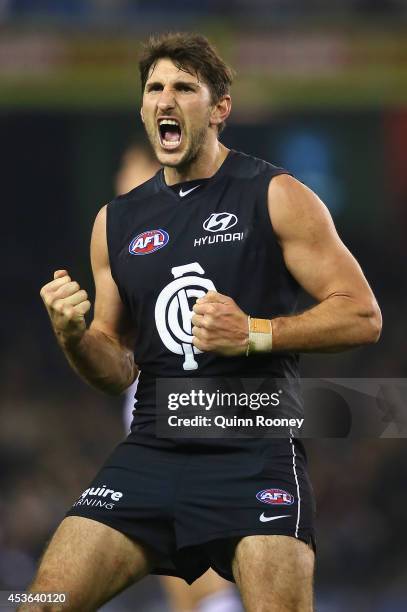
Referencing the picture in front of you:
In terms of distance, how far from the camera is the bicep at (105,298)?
5.54 metres

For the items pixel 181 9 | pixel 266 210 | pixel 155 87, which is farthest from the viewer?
pixel 181 9

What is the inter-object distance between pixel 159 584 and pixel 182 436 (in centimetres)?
658

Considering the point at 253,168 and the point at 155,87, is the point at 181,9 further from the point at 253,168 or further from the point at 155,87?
the point at 253,168

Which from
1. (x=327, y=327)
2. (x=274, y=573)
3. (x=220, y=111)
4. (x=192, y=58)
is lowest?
(x=274, y=573)

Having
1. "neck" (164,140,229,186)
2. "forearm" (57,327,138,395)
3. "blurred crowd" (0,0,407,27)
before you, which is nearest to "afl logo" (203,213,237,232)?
"neck" (164,140,229,186)

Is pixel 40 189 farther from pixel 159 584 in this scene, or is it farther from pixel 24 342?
pixel 159 584

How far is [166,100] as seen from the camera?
5312 millimetres

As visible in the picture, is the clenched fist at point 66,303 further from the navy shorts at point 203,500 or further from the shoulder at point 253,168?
the shoulder at point 253,168

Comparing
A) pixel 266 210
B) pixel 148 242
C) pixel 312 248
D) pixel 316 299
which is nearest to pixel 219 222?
pixel 266 210

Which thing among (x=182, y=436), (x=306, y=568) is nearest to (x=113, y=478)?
(x=182, y=436)

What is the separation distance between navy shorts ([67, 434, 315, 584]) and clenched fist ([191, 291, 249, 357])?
0.44 m

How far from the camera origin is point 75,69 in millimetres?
11898

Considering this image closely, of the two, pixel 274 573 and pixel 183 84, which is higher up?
pixel 183 84

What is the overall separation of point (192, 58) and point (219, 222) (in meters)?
0.72
